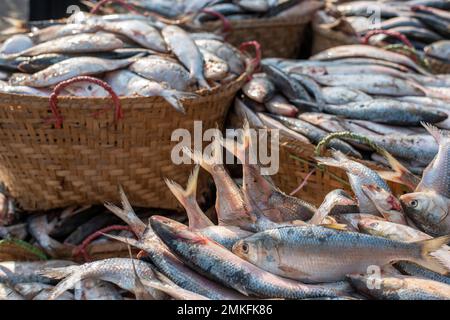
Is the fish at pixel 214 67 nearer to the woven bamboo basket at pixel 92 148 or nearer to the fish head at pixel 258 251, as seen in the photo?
the woven bamboo basket at pixel 92 148

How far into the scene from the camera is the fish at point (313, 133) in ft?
9.89

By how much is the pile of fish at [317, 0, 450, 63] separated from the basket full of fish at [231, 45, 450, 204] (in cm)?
65

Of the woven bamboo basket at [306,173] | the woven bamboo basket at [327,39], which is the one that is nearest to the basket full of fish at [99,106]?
the woven bamboo basket at [306,173]

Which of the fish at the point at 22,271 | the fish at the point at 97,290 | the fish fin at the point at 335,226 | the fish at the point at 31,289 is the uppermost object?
the fish fin at the point at 335,226

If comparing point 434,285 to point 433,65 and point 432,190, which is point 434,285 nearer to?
point 432,190

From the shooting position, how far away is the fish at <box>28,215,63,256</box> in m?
3.06

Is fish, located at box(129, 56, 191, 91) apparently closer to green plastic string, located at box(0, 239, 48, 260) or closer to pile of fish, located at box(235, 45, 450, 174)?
pile of fish, located at box(235, 45, 450, 174)

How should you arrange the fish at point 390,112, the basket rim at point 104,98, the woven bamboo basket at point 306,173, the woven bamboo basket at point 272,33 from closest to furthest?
the basket rim at point 104,98
the woven bamboo basket at point 306,173
the fish at point 390,112
the woven bamboo basket at point 272,33

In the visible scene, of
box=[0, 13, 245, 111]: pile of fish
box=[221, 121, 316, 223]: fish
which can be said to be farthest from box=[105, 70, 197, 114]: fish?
box=[221, 121, 316, 223]: fish

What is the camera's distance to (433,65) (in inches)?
173

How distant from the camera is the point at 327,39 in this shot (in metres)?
4.71

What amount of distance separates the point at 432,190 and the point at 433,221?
0.15 m

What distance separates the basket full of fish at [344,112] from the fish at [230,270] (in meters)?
0.89
